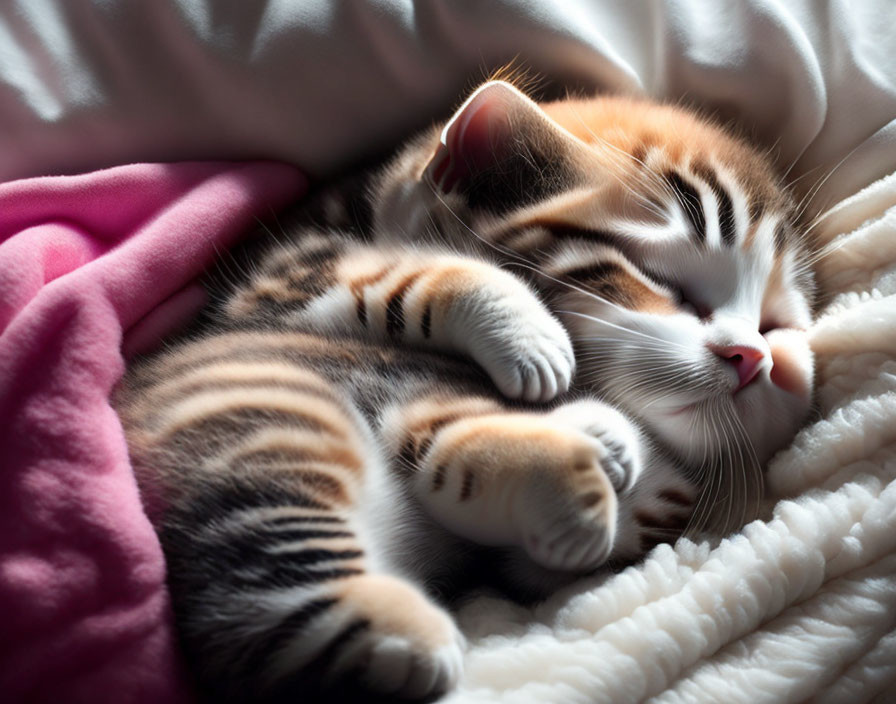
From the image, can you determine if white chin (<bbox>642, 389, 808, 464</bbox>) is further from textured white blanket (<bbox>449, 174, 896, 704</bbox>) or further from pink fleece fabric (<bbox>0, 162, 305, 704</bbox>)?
pink fleece fabric (<bbox>0, 162, 305, 704</bbox>)

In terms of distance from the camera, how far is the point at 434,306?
0.80 metres

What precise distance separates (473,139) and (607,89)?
25 cm

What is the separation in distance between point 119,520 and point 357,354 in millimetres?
262

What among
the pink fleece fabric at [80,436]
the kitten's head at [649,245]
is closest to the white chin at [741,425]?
the kitten's head at [649,245]

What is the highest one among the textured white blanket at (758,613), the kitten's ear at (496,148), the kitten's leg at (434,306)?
the kitten's ear at (496,148)

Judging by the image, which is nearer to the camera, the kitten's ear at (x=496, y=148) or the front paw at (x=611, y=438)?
the front paw at (x=611, y=438)

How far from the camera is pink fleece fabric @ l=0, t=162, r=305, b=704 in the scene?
57cm

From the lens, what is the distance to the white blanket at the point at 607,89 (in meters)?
0.70

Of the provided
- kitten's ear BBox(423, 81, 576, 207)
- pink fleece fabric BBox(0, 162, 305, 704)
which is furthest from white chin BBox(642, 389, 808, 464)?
pink fleece fabric BBox(0, 162, 305, 704)

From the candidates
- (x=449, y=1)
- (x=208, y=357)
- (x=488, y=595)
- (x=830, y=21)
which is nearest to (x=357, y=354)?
(x=208, y=357)

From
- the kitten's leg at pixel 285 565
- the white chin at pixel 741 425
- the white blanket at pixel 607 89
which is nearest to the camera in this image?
the kitten's leg at pixel 285 565

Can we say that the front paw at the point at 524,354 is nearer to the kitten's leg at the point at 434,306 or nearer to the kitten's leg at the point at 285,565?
the kitten's leg at the point at 434,306

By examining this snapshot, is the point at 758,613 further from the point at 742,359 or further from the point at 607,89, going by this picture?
the point at 607,89

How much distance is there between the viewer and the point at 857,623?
2.18 ft
